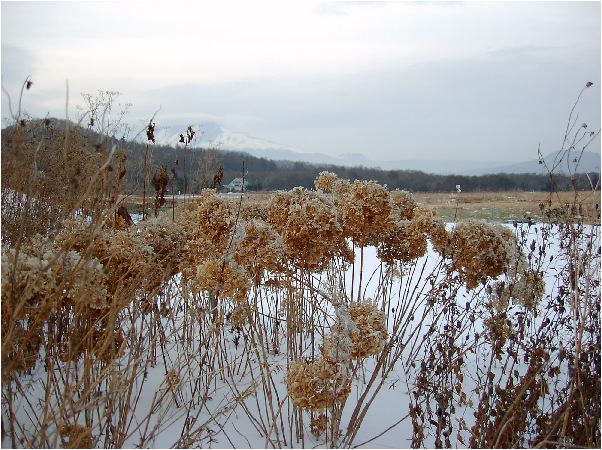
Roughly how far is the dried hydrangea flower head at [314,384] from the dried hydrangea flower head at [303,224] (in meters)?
0.59

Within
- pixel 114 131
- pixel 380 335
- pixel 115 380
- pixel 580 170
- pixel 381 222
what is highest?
pixel 114 131

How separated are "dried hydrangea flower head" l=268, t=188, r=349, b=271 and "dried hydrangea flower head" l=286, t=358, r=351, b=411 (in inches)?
23.2

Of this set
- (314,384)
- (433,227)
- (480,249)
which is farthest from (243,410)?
(480,249)

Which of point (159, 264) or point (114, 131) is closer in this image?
point (159, 264)

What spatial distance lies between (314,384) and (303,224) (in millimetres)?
750

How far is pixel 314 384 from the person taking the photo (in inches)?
90.5

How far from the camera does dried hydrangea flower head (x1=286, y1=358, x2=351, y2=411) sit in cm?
229

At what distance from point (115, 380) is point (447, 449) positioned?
1637mm

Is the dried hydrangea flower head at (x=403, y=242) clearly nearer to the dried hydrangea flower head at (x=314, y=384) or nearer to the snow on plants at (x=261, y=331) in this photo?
the snow on plants at (x=261, y=331)

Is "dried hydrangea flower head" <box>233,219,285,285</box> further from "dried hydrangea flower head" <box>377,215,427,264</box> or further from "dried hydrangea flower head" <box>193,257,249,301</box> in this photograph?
"dried hydrangea flower head" <box>377,215,427,264</box>

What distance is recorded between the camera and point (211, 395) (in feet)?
11.7

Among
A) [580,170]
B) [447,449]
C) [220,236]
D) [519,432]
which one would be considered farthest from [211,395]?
[580,170]

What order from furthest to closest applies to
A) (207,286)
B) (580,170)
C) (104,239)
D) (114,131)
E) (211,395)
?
(114,131) → (211,395) → (580,170) → (104,239) → (207,286)

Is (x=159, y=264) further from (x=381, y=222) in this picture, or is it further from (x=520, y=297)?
(x=520, y=297)
